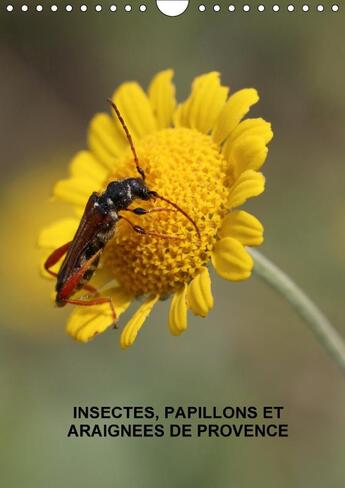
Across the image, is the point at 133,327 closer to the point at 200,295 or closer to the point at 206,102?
the point at 200,295

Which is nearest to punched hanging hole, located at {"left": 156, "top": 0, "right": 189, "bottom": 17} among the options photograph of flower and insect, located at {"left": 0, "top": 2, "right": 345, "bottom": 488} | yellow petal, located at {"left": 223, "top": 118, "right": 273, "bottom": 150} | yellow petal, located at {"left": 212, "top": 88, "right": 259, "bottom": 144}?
photograph of flower and insect, located at {"left": 0, "top": 2, "right": 345, "bottom": 488}

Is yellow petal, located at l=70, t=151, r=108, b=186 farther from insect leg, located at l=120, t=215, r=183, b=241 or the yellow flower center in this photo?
insect leg, located at l=120, t=215, r=183, b=241

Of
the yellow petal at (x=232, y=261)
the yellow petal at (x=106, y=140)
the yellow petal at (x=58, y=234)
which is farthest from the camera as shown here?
the yellow petal at (x=106, y=140)

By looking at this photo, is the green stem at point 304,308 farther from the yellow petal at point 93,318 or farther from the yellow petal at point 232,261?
the yellow petal at point 93,318

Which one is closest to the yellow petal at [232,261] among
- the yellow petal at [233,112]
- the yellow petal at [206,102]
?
Result: the yellow petal at [233,112]

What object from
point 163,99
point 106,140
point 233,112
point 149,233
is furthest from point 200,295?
point 106,140

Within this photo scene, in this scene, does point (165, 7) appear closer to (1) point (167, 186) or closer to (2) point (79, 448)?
(1) point (167, 186)

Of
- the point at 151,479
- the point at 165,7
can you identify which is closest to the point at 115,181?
the point at 165,7
